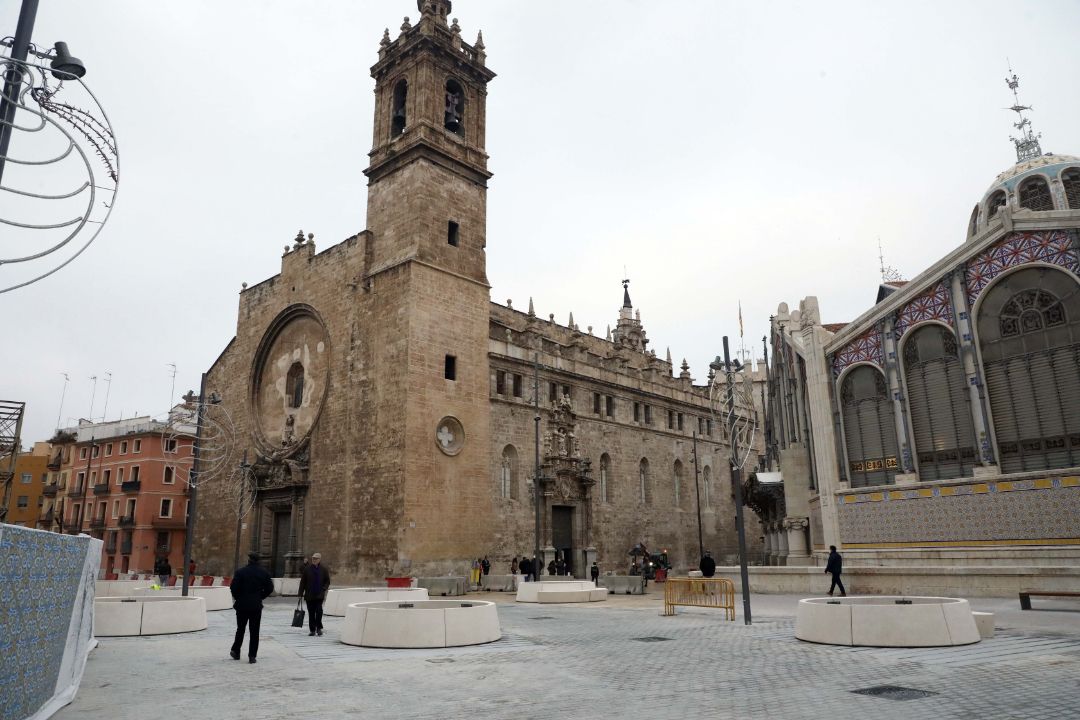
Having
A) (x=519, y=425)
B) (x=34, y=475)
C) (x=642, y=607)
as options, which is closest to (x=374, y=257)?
(x=519, y=425)

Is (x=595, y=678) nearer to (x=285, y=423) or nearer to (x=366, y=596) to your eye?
(x=366, y=596)

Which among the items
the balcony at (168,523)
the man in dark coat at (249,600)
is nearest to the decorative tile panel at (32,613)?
the man in dark coat at (249,600)

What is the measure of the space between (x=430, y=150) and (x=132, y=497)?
1334 inches

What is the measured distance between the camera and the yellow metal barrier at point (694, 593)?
16.3m

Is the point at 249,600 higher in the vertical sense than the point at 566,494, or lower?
lower

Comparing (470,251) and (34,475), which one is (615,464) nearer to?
(470,251)

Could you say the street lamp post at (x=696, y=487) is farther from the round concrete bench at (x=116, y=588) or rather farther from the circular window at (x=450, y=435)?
the round concrete bench at (x=116, y=588)

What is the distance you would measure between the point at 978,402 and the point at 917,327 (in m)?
2.66

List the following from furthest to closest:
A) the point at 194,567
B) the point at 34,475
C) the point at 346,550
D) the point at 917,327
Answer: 1. the point at 34,475
2. the point at 194,567
3. the point at 346,550
4. the point at 917,327

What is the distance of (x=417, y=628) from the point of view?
10.9 metres

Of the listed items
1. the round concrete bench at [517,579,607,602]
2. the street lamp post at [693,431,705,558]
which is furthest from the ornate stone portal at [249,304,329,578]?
the street lamp post at [693,431,705,558]

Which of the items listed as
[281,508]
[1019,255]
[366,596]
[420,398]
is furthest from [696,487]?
[366,596]

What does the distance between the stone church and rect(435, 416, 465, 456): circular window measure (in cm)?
10

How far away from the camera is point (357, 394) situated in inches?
1172
